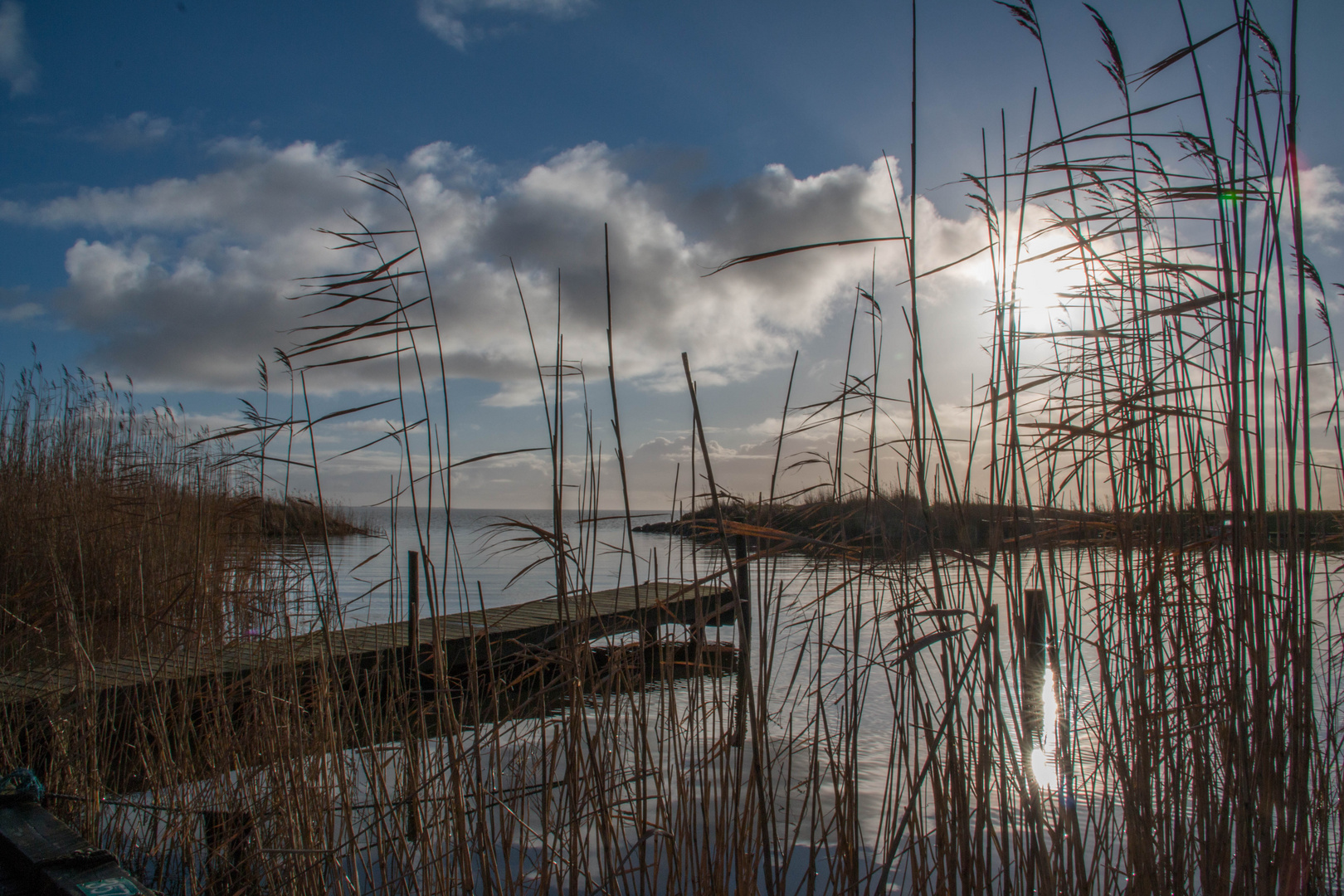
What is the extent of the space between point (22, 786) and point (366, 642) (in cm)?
312

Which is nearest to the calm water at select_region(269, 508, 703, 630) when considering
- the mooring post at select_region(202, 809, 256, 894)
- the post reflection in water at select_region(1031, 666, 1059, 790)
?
the mooring post at select_region(202, 809, 256, 894)

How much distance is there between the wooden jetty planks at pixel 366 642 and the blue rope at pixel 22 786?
0.33 metres

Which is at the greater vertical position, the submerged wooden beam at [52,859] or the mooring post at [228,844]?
the submerged wooden beam at [52,859]

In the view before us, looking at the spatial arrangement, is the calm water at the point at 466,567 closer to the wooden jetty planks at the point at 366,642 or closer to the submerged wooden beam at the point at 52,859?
the wooden jetty planks at the point at 366,642

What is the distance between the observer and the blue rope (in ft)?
6.25

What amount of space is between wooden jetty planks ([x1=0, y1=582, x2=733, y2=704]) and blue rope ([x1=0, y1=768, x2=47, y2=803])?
329 millimetres

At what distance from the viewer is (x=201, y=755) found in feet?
7.91

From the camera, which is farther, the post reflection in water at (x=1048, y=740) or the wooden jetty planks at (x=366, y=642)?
the wooden jetty planks at (x=366, y=642)

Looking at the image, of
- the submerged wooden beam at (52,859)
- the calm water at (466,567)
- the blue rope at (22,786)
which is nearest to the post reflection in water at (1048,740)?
the calm water at (466,567)

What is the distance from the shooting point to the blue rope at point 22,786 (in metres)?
1.91

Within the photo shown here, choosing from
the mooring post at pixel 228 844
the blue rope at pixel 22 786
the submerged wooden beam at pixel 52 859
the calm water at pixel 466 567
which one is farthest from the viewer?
the mooring post at pixel 228 844

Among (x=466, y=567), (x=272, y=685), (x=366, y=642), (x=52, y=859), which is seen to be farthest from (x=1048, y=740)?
(x=466, y=567)

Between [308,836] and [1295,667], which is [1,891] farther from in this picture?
[1295,667]

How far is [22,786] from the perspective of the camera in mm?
1931
